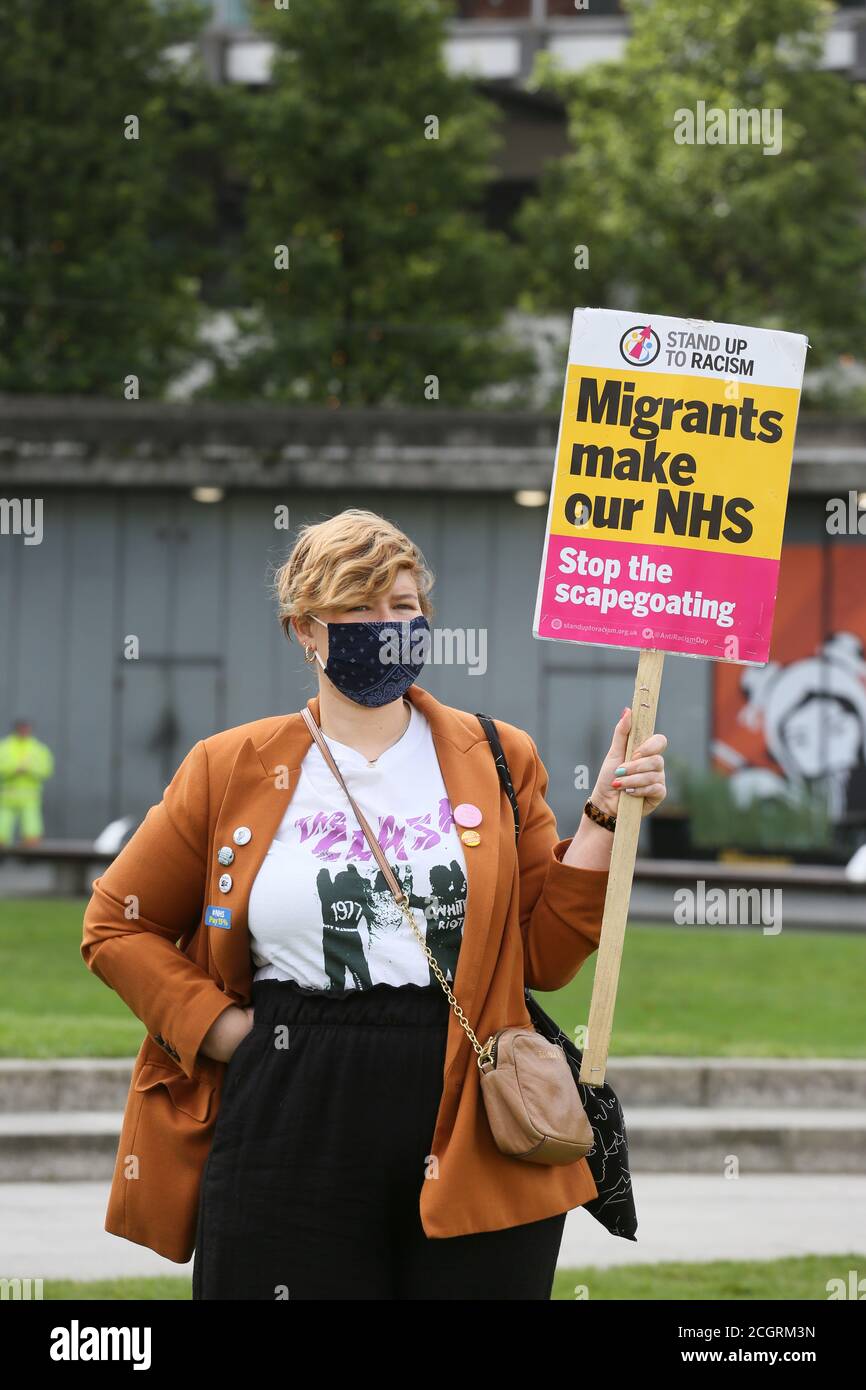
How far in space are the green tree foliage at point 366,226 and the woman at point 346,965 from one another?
25.4m

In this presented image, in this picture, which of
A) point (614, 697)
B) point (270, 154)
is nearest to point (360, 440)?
point (614, 697)

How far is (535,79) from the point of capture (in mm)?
34656

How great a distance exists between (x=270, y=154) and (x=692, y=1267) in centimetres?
2638

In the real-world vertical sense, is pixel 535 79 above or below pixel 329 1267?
above

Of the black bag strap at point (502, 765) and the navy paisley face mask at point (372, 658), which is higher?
the navy paisley face mask at point (372, 658)

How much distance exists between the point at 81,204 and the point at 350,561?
27.8m

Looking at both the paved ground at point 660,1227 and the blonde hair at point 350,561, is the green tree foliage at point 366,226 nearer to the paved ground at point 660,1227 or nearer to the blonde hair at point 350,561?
the paved ground at point 660,1227

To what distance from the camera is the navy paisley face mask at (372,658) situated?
11.8 feet

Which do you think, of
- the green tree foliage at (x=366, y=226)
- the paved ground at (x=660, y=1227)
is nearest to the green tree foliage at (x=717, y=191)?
the green tree foliage at (x=366, y=226)

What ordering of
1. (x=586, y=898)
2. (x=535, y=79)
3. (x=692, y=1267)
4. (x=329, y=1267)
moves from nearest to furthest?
1. (x=329, y=1267)
2. (x=586, y=898)
3. (x=692, y=1267)
4. (x=535, y=79)

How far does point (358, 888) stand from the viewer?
135 inches

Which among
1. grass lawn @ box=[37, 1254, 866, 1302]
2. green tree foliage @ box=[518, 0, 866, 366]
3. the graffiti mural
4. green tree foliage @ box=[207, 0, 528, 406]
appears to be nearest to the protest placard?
grass lawn @ box=[37, 1254, 866, 1302]

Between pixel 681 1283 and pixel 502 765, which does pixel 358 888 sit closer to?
pixel 502 765

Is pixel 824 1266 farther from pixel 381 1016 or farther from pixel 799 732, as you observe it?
pixel 799 732
